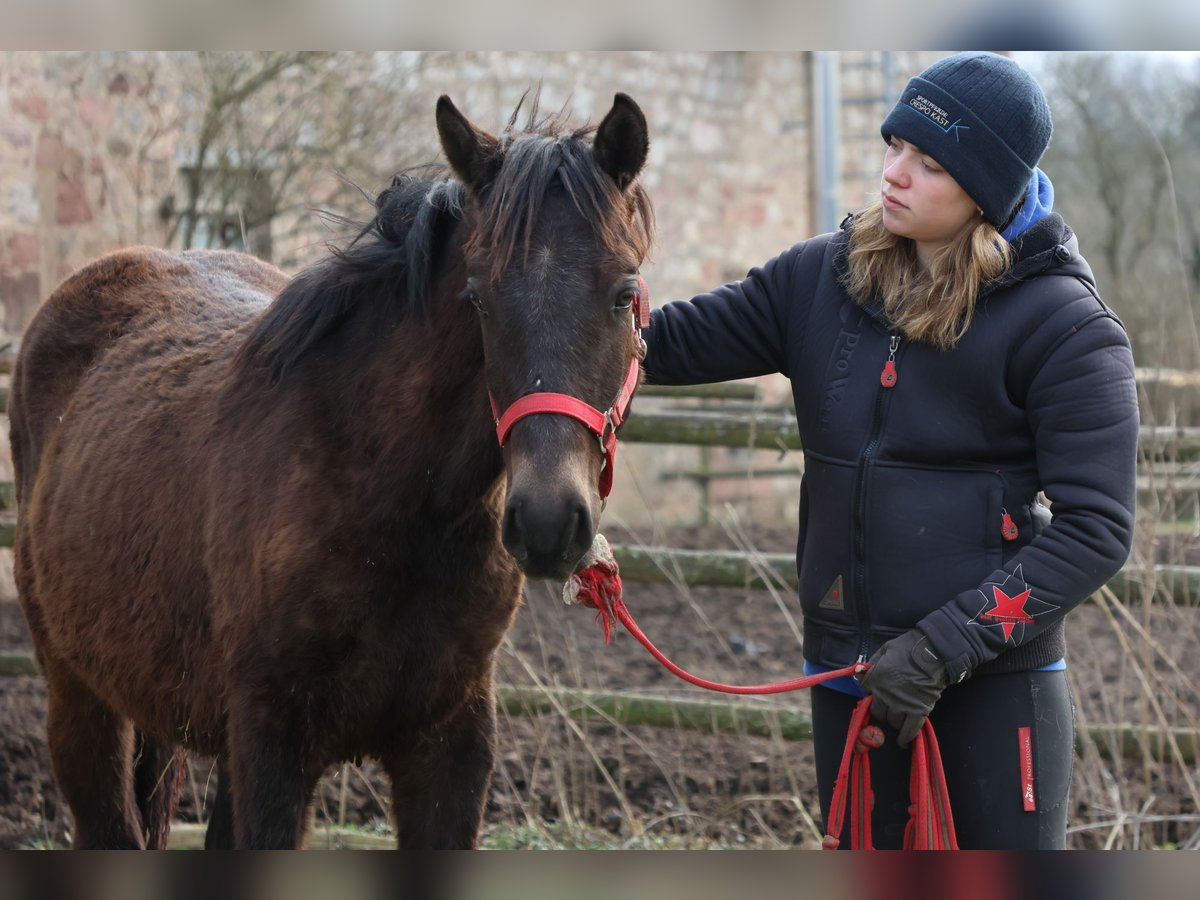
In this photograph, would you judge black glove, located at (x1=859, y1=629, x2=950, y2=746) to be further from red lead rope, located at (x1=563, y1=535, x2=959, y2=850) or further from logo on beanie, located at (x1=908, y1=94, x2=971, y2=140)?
logo on beanie, located at (x1=908, y1=94, x2=971, y2=140)

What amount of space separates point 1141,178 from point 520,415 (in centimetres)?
1475

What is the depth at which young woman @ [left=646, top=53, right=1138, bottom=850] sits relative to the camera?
92.0 inches

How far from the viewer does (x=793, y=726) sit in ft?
15.1

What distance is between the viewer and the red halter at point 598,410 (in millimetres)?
2285

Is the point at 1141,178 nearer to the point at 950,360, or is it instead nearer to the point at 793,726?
the point at 793,726

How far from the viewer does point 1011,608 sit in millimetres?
2338

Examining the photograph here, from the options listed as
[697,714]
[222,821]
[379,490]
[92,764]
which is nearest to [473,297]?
[379,490]

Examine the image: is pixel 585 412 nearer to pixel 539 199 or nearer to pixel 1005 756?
pixel 539 199

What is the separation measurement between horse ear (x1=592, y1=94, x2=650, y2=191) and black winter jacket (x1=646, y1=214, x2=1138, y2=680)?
499 millimetres

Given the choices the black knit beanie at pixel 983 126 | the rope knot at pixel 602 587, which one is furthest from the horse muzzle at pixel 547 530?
the black knit beanie at pixel 983 126

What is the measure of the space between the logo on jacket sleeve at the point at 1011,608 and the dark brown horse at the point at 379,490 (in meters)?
0.75

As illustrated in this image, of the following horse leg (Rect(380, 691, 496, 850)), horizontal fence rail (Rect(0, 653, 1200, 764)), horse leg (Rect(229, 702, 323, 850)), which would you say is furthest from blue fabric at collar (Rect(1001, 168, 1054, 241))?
horizontal fence rail (Rect(0, 653, 1200, 764))

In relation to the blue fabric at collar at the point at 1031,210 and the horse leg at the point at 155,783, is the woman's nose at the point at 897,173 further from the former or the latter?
the horse leg at the point at 155,783

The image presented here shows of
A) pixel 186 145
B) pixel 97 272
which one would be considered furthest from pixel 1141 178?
pixel 97 272
